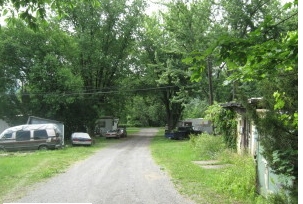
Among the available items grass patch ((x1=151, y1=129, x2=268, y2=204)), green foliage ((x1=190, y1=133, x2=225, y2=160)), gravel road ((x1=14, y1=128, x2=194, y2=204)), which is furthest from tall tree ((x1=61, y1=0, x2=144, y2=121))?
grass patch ((x1=151, y1=129, x2=268, y2=204))

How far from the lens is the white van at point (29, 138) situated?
27.5m

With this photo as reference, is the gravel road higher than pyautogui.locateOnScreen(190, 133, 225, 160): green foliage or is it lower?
lower

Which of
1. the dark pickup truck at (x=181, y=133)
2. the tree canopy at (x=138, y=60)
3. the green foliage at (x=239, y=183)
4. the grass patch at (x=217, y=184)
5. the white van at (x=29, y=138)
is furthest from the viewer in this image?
the dark pickup truck at (x=181, y=133)

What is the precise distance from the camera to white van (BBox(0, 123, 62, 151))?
27531 millimetres

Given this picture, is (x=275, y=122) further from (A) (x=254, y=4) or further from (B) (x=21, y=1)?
(A) (x=254, y=4)

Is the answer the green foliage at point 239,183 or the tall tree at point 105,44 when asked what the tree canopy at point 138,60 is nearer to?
the tall tree at point 105,44

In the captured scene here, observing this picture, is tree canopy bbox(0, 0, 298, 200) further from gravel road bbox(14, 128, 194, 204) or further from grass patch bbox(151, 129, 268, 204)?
gravel road bbox(14, 128, 194, 204)

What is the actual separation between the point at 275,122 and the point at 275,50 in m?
2.33

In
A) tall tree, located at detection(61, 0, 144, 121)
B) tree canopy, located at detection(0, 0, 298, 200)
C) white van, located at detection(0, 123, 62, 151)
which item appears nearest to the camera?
tree canopy, located at detection(0, 0, 298, 200)

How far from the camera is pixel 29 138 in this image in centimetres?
2788

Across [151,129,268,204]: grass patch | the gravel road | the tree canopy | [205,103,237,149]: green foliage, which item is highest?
the tree canopy

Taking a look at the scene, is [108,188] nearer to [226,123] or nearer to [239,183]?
[239,183]

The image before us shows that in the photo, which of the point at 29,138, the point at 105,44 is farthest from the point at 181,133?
the point at 29,138

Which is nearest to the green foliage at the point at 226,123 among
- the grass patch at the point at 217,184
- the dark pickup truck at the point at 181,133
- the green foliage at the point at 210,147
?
the green foliage at the point at 210,147
